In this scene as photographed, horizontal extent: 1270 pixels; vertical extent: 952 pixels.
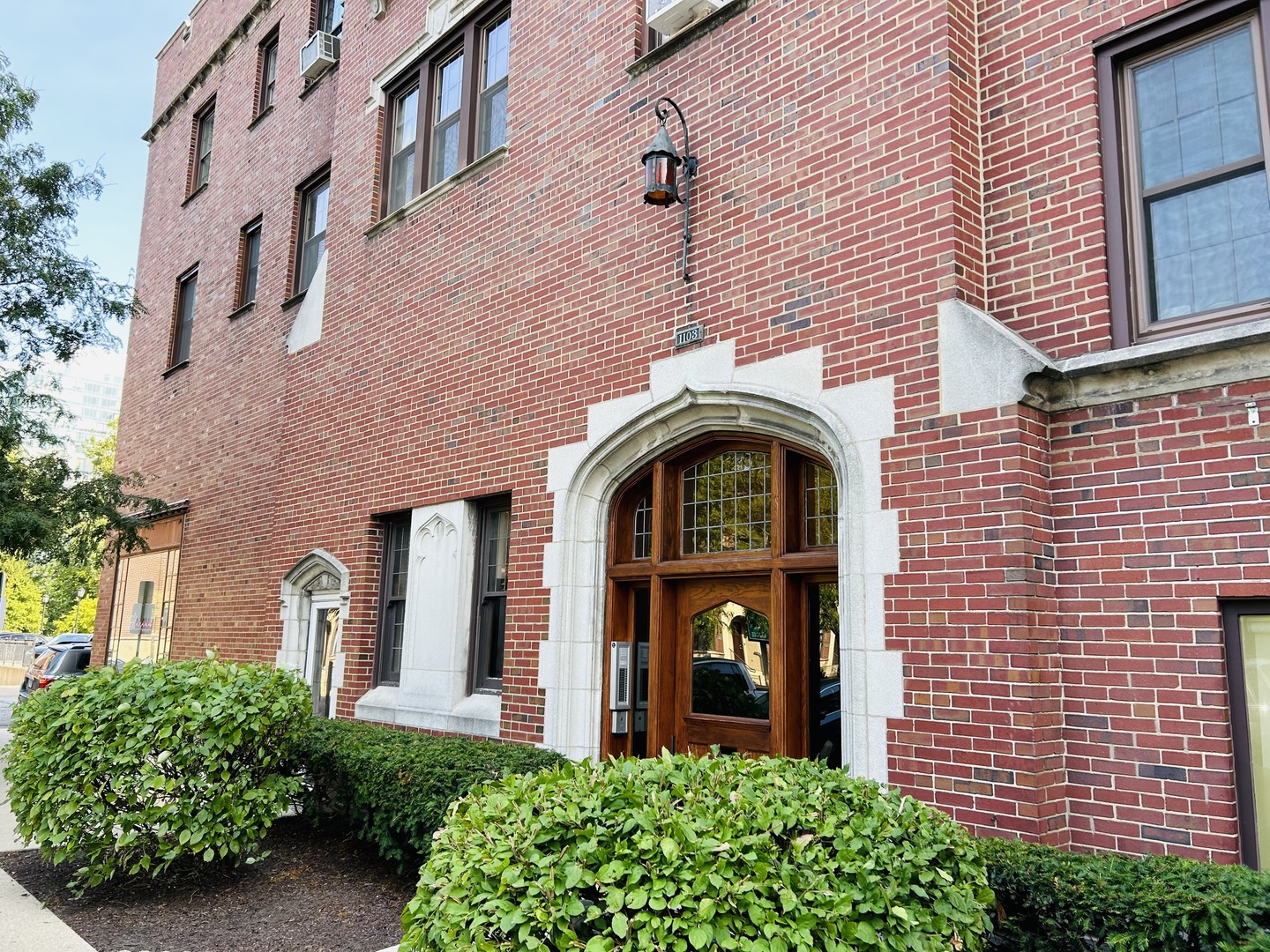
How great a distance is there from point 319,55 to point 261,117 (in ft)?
7.80

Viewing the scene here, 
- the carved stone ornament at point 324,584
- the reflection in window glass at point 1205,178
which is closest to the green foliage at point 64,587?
the carved stone ornament at point 324,584

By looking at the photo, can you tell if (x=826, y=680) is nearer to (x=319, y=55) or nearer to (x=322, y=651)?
(x=322, y=651)

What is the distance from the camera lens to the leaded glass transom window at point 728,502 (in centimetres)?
692

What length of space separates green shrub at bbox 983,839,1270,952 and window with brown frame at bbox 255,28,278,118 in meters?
15.2

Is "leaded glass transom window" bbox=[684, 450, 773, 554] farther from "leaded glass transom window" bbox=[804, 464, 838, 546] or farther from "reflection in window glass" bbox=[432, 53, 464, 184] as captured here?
"reflection in window glass" bbox=[432, 53, 464, 184]

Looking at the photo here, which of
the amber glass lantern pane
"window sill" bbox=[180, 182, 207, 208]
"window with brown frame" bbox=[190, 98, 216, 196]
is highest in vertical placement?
"window with brown frame" bbox=[190, 98, 216, 196]

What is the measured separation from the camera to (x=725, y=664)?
708 centimetres

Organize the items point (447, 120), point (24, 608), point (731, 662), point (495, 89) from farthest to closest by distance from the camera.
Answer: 1. point (24, 608)
2. point (447, 120)
3. point (495, 89)
4. point (731, 662)

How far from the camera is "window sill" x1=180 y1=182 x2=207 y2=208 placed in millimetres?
16673

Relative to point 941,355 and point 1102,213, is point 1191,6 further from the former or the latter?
point 941,355

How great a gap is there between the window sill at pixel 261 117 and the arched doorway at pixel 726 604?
34.7 ft

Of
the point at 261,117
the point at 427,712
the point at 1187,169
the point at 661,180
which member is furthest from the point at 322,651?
the point at 1187,169

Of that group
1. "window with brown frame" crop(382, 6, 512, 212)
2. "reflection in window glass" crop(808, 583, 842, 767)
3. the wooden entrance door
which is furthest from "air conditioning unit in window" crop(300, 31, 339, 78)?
"reflection in window glass" crop(808, 583, 842, 767)

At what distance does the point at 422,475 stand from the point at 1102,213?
253 inches
